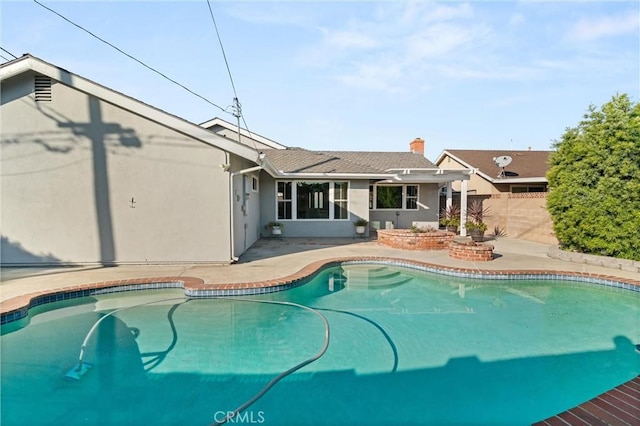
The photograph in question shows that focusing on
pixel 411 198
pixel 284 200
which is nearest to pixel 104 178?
pixel 284 200

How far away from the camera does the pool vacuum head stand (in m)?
4.31

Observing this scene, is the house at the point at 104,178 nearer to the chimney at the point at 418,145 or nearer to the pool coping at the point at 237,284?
the pool coping at the point at 237,284

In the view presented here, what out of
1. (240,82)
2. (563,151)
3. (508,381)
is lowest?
(508,381)

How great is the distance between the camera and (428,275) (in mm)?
9633

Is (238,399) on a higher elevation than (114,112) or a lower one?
lower

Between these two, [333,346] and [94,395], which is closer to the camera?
[94,395]

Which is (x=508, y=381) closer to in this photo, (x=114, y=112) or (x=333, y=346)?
(x=333, y=346)

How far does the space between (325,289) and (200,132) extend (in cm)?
557

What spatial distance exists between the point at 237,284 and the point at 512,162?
21.2 m

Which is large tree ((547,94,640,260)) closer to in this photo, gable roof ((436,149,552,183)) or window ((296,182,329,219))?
gable roof ((436,149,552,183))

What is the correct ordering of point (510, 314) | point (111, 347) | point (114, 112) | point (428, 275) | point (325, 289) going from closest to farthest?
point (111, 347) < point (510, 314) < point (325, 289) < point (114, 112) < point (428, 275)

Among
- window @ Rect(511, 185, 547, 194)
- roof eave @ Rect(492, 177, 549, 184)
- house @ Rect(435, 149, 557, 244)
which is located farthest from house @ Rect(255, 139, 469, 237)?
window @ Rect(511, 185, 547, 194)

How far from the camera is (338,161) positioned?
16.3 m

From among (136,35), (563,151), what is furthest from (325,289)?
(563,151)
